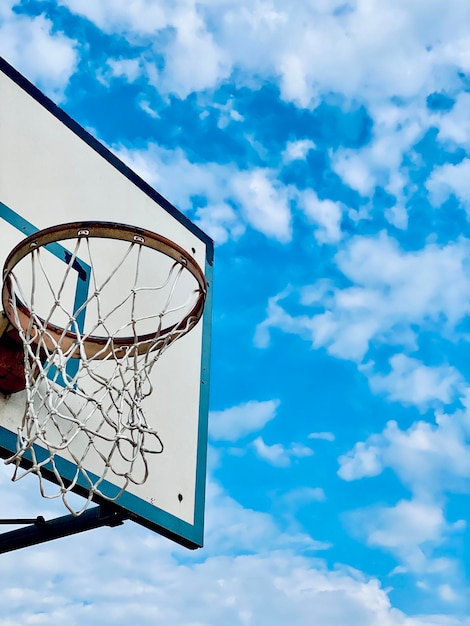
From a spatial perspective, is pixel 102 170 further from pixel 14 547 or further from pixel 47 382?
pixel 14 547

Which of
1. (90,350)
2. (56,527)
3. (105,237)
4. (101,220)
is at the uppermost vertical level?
(101,220)

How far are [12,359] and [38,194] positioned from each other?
932 mm

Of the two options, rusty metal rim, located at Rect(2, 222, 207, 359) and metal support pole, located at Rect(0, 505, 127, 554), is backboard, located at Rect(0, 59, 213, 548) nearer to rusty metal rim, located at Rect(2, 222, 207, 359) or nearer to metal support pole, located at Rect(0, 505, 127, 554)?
metal support pole, located at Rect(0, 505, 127, 554)

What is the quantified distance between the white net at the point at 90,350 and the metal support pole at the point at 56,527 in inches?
5.7

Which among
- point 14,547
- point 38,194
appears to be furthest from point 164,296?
point 14,547

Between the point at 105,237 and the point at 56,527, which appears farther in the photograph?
the point at 56,527

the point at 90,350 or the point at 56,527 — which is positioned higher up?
the point at 90,350

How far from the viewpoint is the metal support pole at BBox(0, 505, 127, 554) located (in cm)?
359

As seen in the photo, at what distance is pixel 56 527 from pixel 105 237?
150 centimetres

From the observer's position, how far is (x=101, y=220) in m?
4.10

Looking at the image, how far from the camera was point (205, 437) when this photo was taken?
4.23 meters

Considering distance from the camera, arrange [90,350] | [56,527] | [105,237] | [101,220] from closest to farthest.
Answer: [105,237] < [90,350] < [56,527] < [101,220]

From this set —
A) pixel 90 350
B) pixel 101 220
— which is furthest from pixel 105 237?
pixel 101 220

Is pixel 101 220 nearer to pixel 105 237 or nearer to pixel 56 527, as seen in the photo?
pixel 105 237
